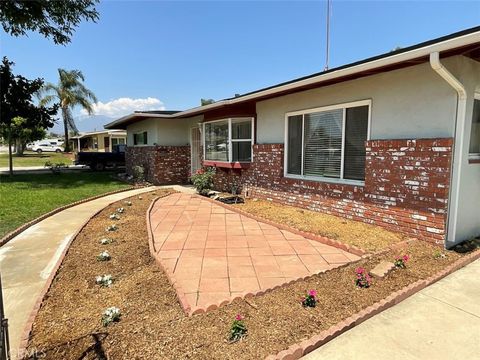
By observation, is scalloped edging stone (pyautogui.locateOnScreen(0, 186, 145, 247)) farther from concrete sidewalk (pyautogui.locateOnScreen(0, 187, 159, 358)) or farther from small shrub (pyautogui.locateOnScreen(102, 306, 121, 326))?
small shrub (pyautogui.locateOnScreen(102, 306, 121, 326))

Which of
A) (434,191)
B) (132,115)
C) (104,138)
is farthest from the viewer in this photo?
(104,138)

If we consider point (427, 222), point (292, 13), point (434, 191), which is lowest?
point (427, 222)

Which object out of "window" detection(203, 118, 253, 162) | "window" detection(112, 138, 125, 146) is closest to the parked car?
"window" detection(112, 138, 125, 146)

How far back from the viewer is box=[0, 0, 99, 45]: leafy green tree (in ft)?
11.8

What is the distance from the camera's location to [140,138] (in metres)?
15.1

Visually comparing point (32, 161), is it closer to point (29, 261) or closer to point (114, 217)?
point (114, 217)

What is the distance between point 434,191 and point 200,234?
396 cm

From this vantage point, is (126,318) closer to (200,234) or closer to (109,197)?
(200,234)

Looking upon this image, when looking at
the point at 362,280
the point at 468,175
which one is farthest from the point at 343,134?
the point at 362,280

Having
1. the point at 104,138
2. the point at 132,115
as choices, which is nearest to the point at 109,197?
the point at 132,115

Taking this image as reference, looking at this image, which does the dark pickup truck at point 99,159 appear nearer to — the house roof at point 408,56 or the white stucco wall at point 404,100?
the house roof at point 408,56

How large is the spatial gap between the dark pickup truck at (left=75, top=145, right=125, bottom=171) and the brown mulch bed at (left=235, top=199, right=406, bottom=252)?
52.6ft

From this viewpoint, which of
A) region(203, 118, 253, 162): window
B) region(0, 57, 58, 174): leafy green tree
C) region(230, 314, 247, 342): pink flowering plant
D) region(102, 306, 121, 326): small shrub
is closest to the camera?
region(230, 314, 247, 342): pink flowering plant

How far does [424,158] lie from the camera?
4.56 meters
